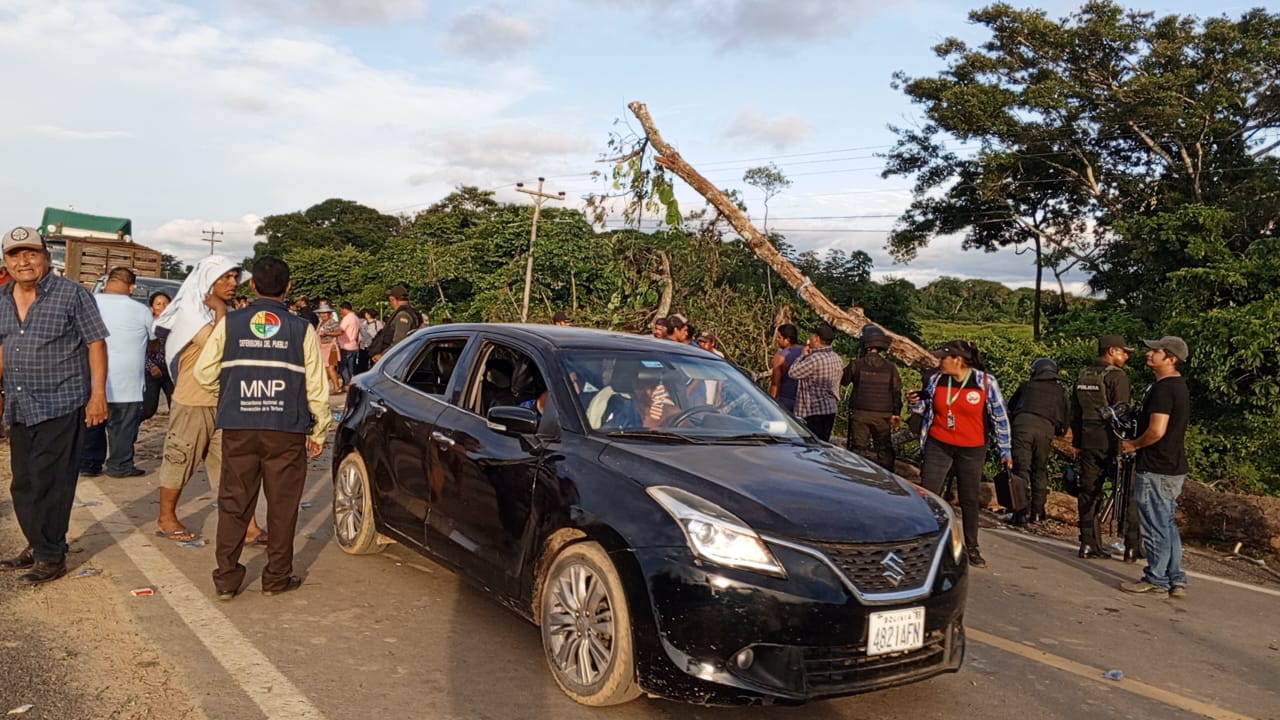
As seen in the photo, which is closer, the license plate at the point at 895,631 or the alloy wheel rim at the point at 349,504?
the license plate at the point at 895,631

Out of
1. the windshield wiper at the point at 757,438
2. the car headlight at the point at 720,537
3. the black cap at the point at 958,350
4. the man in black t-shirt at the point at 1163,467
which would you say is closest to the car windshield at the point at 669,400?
the windshield wiper at the point at 757,438

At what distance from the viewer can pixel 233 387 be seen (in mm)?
5246

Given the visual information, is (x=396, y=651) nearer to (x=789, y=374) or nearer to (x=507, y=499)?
(x=507, y=499)

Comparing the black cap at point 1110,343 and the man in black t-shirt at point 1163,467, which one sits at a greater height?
the black cap at point 1110,343

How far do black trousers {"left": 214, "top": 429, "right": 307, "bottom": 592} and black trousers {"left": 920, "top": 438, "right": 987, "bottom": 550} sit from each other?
4537 mm

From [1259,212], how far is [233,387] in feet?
71.7

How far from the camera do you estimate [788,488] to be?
13.5 feet

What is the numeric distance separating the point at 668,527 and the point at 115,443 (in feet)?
22.2

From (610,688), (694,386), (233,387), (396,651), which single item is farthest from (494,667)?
(233,387)

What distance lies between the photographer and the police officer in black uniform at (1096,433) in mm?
8438

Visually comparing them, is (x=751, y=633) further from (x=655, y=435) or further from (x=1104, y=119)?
(x=1104, y=119)

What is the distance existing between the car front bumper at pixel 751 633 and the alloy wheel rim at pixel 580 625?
0.27 m

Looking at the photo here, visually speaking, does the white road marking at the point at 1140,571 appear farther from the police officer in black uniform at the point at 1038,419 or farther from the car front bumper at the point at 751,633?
the car front bumper at the point at 751,633

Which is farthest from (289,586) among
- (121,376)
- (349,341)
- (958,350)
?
(349,341)
